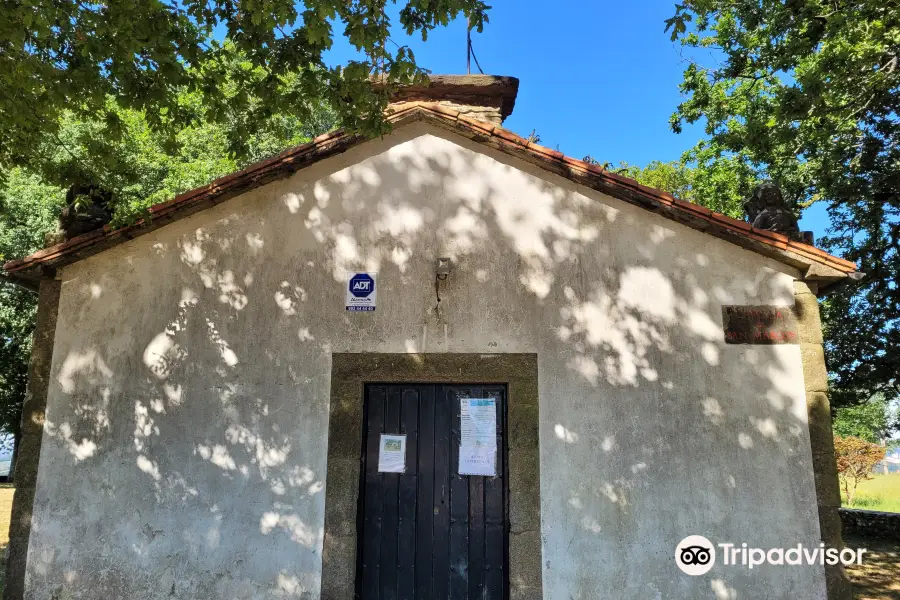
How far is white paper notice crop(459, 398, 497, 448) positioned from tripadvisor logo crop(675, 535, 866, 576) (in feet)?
5.81

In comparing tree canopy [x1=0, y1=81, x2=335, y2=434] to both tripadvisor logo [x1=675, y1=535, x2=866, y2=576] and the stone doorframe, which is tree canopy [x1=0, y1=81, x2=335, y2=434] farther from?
Answer: tripadvisor logo [x1=675, y1=535, x2=866, y2=576]

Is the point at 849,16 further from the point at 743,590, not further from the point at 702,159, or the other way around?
the point at 702,159

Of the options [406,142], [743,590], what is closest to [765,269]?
[743,590]

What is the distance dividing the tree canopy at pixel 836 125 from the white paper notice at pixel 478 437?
5479 mm

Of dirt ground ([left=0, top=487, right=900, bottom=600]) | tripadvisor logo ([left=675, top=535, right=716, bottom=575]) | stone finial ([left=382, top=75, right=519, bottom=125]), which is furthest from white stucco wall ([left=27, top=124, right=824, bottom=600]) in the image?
dirt ground ([left=0, top=487, right=900, bottom=600])

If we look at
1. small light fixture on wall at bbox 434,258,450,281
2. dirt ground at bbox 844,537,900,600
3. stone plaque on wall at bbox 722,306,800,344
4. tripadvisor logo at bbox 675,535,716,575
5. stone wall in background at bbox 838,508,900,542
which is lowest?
dirt ground at bbox 844,537,900,600

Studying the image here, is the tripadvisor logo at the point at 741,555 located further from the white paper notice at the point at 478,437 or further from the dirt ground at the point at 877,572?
the dirt ground at the point at 877,572

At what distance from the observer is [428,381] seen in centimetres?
527

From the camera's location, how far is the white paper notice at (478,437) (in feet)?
16.7

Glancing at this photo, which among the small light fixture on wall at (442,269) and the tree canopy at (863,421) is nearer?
the small light fixture on wall at (442,269)

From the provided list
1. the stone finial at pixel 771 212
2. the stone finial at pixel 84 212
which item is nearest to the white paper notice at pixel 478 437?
the stone finial at pixel 771 212

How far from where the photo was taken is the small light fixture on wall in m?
5.27

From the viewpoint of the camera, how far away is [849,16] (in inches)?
250

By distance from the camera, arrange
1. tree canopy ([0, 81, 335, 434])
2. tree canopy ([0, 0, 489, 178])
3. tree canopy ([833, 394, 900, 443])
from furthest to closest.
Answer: tree canopy ([833, 394, 900, 443]) → tree canopy ([0, 81, 335, 434]) → tree canopy ([0, 0, 489, 178])
